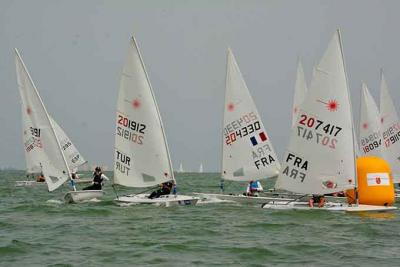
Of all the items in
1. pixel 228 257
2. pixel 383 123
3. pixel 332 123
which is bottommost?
Result: pixel 228 257

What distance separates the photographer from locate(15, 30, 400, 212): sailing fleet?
23234 mm

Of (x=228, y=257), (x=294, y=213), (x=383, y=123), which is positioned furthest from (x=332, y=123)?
(x=383, y=123)

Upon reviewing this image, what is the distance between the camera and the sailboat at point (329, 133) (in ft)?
75.9

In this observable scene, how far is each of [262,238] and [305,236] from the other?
1195 millimetres

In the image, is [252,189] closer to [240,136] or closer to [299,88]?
[240,136]

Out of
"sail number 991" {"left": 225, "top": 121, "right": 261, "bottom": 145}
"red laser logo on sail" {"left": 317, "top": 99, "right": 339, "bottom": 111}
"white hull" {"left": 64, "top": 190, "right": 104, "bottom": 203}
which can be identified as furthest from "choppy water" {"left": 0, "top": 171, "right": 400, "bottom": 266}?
"sail number 991" {"left": 225, "top": 121, "right": 261, "bottom": 145}

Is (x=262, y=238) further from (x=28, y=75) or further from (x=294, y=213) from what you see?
(x=28, y=75)

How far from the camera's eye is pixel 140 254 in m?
15.9

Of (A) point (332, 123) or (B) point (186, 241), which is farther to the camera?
(A) point (332, 123)

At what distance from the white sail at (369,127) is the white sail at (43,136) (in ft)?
54.8

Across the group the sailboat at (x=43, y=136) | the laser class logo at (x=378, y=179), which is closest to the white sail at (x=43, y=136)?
the sailboat at (x=43, y=136)

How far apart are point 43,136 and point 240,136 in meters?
8.33

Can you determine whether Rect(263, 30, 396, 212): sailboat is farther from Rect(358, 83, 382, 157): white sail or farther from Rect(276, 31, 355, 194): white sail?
Rect(358, 83, 382, 157): white sail

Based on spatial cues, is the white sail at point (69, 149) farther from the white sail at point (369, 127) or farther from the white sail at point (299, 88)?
the white sail at point (369, 127)
